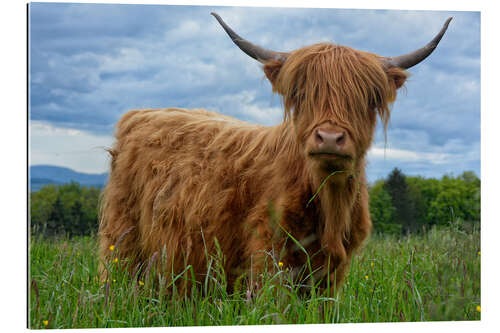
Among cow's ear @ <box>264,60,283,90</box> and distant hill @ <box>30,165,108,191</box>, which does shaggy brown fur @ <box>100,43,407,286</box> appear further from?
distant hill @ <box>30,165,108,191</box>

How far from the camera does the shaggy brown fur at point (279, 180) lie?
3.02 meters

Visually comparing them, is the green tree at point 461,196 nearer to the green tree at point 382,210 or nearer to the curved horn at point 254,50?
the green tree at point 382,210

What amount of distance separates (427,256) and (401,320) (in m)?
0.72

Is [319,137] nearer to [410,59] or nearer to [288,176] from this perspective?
[288,176]

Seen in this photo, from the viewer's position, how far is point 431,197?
3.82m

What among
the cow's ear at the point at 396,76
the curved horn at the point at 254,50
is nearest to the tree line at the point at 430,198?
the cow's ear at the point at 396,76

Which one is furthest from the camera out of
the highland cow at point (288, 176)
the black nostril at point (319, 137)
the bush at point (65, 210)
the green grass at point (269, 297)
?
the bush at point (65, 210)

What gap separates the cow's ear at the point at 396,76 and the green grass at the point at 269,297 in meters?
1.02

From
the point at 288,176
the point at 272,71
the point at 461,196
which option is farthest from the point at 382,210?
the point at 272,71

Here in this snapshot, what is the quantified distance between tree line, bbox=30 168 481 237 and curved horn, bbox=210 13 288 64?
1.07 meters

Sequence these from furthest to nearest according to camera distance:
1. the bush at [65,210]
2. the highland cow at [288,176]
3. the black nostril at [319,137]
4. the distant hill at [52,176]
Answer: the bush at [65,210]
the distant hill at [52,176]
the highland cow at [288,176]
the black nostril at [319,137]

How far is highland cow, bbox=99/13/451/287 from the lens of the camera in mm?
2977

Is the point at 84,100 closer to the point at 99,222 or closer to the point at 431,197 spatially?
the point at 99,222

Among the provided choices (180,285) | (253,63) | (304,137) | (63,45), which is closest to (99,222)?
(180,285)
